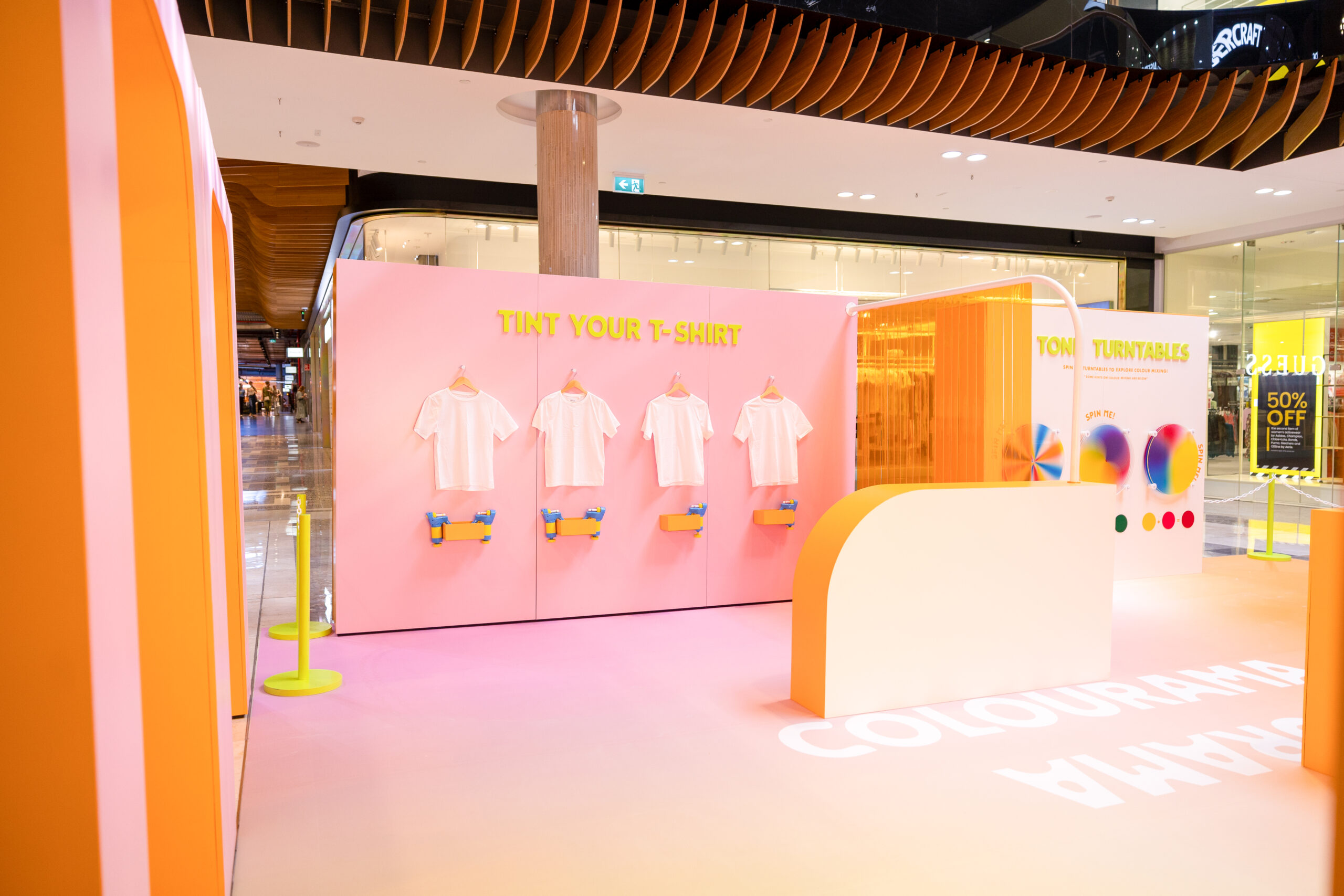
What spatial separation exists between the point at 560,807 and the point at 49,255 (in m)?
2.62

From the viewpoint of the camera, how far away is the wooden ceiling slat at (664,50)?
618 cm

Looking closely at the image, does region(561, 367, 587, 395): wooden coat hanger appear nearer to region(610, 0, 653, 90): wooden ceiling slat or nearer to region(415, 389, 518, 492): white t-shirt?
region(415, 389, 518, 492): white t-shirt

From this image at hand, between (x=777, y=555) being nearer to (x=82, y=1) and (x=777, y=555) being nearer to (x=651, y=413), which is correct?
(x=651, y=413)

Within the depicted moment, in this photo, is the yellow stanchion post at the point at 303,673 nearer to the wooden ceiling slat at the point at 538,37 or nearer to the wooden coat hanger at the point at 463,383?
the wooden coat hanger at the point at 463,383

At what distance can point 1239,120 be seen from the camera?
807cm

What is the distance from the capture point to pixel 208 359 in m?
2.67

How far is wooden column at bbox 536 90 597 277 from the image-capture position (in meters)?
6.86

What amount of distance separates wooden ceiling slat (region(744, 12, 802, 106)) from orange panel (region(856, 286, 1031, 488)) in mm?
1955

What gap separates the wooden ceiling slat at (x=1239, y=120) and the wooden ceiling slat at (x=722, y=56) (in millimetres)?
4648

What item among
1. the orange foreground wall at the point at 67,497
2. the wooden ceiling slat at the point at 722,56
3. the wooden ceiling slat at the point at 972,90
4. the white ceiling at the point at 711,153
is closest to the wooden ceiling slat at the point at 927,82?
the wooden ceiling slat at the point at 972,90

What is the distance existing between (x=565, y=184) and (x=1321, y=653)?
556 centimetres

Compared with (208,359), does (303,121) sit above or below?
above

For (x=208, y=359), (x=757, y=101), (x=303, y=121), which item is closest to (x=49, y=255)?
(x=208, y=359)

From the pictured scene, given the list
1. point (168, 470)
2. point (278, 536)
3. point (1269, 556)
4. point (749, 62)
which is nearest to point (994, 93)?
point (749, 62)
